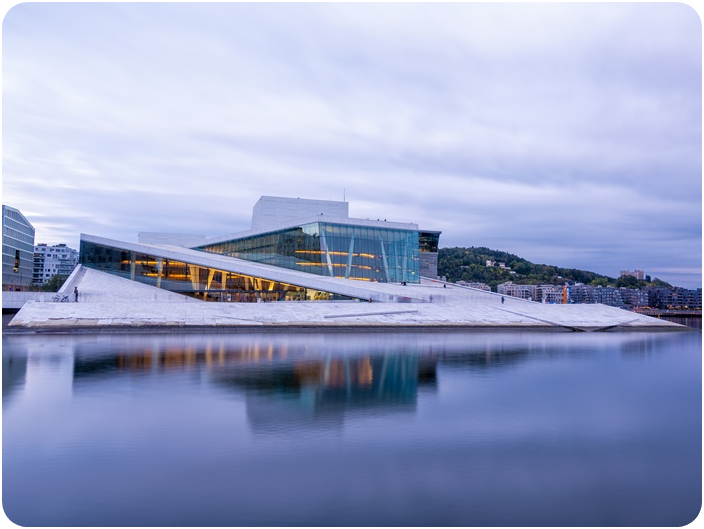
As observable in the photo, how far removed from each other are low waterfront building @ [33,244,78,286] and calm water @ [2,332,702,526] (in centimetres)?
12446

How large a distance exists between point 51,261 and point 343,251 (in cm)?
11258

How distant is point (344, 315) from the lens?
28.0 metres

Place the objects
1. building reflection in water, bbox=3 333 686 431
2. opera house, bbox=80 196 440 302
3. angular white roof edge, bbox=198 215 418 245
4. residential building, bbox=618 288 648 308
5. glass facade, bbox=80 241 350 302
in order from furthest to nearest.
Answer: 1. residential building, bbox=618 288 648 308
2. angular white roof edge, bbox=198 215 418 245
3. glass facade, bbox=80 241 350 302
4. opera house, bbox=80 196 440 302
5. building reflection in water, bbox=3 333 686 431

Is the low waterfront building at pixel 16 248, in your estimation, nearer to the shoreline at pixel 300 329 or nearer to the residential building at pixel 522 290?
the shoreline at pixel 300 329

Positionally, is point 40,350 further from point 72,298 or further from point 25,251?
point 25,251

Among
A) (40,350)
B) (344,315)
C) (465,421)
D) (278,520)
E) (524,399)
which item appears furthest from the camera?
(344,315)

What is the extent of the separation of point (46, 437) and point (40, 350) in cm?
1011

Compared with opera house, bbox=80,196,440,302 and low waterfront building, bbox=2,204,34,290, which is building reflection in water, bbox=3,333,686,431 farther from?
low waterfront building, bbox=2,204,34,290

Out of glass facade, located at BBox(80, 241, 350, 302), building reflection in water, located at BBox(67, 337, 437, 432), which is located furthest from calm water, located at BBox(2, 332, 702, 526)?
glass facade, located at BBox(80, 241, 350, 302)

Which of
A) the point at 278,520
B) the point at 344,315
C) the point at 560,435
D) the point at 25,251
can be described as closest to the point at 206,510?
the point at 278,520

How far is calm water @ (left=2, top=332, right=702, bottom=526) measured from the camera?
6.37m

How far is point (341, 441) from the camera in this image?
878cm

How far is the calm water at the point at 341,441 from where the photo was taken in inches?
251

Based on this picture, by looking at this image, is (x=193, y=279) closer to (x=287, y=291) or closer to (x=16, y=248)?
(x=287, y=291)
